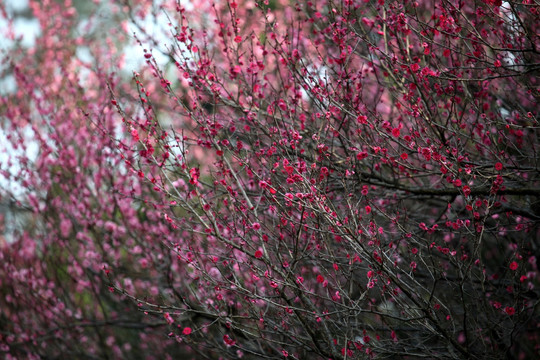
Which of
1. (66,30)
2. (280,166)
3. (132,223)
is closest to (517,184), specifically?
(280,166)

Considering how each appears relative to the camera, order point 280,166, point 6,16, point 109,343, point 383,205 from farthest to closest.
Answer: point 6,16 → point 109,343 → point 383,205 → point 280,166

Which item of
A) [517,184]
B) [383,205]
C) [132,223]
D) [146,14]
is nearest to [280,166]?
[383,205]

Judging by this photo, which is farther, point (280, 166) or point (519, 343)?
point (519, 343)

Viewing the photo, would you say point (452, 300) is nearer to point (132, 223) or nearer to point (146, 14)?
point (132, 223)

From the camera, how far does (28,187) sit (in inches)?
292

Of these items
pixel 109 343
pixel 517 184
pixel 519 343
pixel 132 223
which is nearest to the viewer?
pixel 517 184

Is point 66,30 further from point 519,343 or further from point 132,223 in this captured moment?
point 519,343

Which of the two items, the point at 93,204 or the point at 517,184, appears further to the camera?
the point at 93,204

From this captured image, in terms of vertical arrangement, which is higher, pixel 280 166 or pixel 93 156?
pixel 93 156

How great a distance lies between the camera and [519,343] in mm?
5934

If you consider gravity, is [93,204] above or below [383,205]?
above

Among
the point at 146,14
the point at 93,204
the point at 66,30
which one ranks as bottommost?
the point at 93,204

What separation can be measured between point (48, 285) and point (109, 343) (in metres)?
1.34

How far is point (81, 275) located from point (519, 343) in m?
5.96
